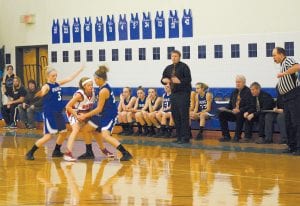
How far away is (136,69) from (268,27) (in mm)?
4325

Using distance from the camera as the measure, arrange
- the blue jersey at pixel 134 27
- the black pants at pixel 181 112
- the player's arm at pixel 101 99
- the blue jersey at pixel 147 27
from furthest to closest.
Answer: the blue jersey at pixel 134 27 < the blue jersey at pixel 147 27 < the black pants at pixel 181 112 < the player's arm at pixel 101 99

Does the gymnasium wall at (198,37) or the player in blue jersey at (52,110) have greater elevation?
the gymnasium wall at (198,37)

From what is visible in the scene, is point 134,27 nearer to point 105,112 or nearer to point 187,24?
point 187,24

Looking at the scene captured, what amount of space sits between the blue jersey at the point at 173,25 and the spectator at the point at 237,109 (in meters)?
3.09

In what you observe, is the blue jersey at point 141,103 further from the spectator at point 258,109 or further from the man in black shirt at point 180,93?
the spectator at point 258,109

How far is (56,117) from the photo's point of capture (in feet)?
46.3

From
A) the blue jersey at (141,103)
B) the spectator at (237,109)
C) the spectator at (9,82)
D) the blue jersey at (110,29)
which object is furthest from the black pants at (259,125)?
the spectator at (9,82)

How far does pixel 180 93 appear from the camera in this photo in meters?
16.8

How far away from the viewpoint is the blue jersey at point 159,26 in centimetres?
2009

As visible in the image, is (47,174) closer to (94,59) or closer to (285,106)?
(285,106)

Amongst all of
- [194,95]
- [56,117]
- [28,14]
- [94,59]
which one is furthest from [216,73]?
[28,14]

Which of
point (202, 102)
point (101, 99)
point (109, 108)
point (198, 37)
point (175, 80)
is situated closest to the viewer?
point (101, 99)

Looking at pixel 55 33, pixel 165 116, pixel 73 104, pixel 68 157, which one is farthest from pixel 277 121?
pixel 55 33

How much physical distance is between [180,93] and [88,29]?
6.02 metres
